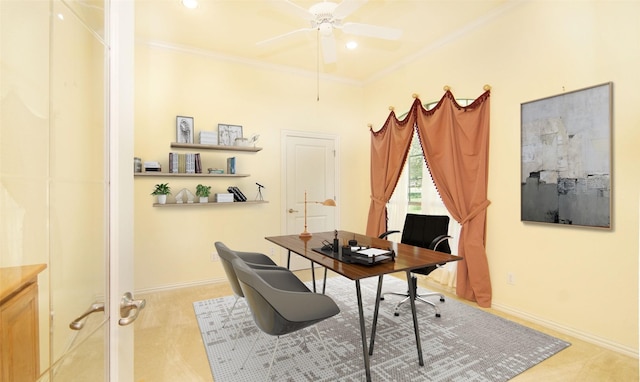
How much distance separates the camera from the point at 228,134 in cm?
404

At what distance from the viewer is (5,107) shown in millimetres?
484

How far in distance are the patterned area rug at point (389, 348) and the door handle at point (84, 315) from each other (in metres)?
1.23

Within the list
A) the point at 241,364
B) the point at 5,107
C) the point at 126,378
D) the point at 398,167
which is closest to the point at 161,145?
the point at 241,364

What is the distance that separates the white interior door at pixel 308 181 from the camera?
14.8 ft

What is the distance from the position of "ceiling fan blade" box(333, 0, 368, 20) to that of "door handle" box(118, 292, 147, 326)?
223cm

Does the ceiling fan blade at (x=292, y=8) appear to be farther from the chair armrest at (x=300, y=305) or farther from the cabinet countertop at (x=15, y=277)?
the cabinet countertop at (x=15, y=277)

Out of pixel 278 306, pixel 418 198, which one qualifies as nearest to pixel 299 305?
pixel 278 306

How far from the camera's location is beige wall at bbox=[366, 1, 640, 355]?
2.26 metres

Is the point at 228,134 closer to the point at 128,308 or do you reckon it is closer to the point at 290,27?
the point at 290,27

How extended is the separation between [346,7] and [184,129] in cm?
245

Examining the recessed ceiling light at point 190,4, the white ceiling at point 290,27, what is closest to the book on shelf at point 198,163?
the white ceiling at point 290,27

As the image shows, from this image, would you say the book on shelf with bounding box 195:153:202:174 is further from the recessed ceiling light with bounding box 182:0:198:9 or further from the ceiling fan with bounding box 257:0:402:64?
the ceiling fan with bounding box 257:0:402:64

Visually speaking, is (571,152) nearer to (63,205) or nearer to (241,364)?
(241,364)

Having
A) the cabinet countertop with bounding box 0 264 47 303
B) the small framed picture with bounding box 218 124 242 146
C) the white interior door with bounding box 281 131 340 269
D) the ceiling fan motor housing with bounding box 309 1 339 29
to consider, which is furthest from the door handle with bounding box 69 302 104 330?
the white interior door with bounding box 281 131 340 269
